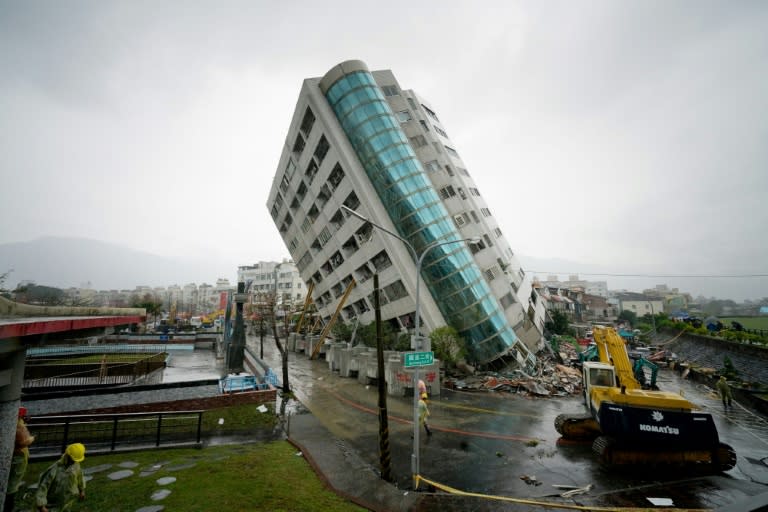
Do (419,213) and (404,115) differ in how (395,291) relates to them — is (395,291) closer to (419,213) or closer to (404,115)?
(419,213)

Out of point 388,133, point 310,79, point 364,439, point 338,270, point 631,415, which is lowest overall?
point 364,439

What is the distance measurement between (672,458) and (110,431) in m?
19.9

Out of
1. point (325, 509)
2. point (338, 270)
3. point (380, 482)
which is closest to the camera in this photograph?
point (325, 509)

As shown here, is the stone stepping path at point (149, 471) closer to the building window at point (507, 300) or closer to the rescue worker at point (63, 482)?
the rescue worker at point (63, 482)

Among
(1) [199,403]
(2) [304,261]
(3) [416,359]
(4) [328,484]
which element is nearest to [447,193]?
(2) [304,261]

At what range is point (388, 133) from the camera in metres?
31.5

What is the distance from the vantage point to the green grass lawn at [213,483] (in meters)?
7.84

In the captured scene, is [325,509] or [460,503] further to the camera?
[460,503]

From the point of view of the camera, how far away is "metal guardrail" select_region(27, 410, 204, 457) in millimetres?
11562

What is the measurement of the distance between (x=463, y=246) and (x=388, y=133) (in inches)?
485

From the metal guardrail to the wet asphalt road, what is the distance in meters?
6.11

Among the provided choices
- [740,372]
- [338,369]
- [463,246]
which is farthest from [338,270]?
[740,372]

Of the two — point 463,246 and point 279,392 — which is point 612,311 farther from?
point 279,392

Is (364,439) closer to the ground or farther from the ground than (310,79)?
closer to the ground
